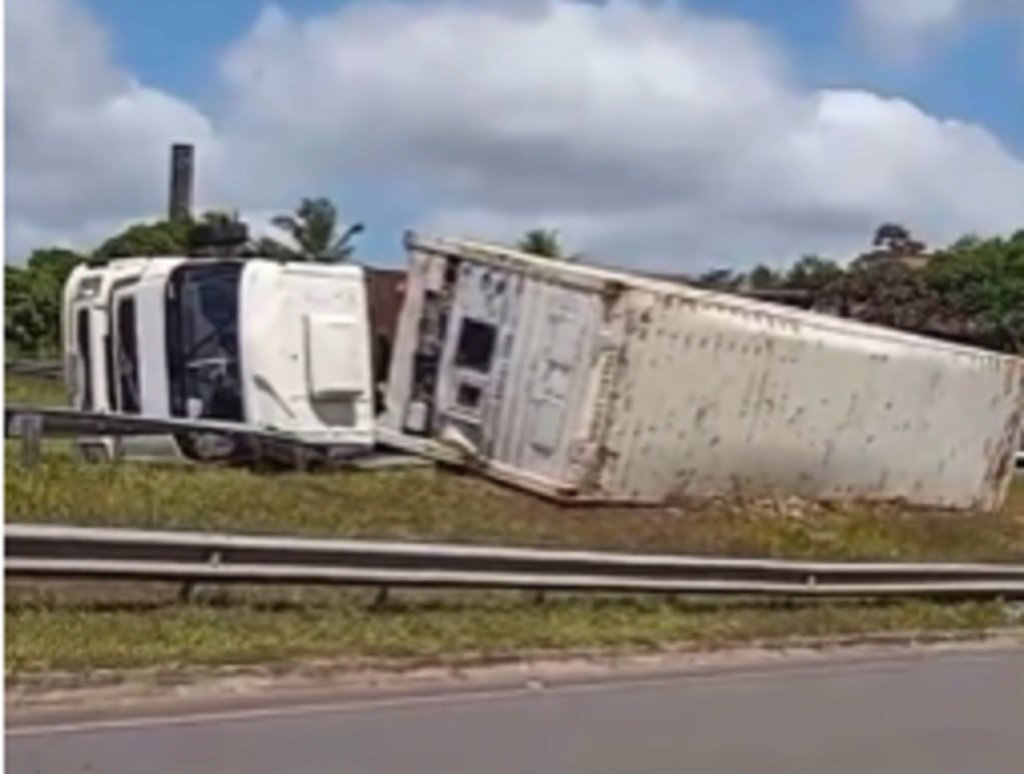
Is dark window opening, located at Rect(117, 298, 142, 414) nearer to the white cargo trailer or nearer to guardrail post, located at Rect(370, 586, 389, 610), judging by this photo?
the white cargo trailer

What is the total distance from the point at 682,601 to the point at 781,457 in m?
7.49

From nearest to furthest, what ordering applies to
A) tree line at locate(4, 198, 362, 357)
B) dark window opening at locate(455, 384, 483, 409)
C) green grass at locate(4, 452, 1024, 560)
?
green grass at locate(4, 452, 1024, 560) < dark window opening at locate(455, 384, 483, 409) < tree line at locate(4, 198, 362, 357)

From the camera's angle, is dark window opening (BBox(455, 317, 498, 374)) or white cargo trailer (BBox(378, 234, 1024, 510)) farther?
dark window opening (BBox(455, 317, 498, 374))

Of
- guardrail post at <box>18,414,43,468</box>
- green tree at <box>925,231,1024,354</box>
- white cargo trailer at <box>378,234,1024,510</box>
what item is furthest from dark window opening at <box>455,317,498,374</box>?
green tree at <box>925,231,1024,354</box>

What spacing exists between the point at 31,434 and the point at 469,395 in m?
5.97

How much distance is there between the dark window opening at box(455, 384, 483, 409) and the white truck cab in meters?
1.03

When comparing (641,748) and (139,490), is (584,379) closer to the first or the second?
(139,490)

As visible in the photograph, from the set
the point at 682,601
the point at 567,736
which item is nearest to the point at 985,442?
the point at 682,601

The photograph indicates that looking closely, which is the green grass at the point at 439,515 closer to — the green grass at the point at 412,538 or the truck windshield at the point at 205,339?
the green grass at the point at 412,538

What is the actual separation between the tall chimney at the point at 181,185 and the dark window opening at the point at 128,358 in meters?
36.7

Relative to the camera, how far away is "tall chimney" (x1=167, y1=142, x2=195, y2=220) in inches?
2352

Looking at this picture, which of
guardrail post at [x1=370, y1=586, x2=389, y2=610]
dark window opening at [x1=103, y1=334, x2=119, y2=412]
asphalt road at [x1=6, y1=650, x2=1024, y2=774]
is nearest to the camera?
asphalt road at [x1=6, y1=650, x2=1024, y2=774]

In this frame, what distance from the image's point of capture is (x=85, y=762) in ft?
28.4

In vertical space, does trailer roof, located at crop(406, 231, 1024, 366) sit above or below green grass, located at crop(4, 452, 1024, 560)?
above
